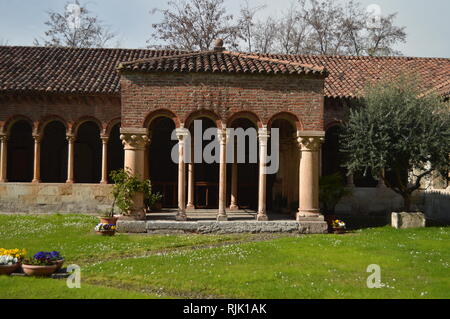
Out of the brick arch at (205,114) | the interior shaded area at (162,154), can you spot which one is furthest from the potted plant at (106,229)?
the interior shaded area at (162,154)

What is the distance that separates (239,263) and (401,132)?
857cm

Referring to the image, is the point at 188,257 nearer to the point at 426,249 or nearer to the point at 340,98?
the point at 426,249

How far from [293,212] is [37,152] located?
34.8ft

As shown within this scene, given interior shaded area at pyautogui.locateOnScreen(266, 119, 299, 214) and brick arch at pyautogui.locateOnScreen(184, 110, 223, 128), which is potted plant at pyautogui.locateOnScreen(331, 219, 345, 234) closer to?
interior shaded area at pyautogui.locateOnScreen(266, 119, 299, 214)

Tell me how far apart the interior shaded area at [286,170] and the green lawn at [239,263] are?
10.4 feet

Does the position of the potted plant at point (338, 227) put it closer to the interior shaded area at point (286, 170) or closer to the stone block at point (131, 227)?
the interior shaded area at point (286, 170)

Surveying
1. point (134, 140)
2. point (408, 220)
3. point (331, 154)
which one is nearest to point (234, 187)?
point (331, 154)

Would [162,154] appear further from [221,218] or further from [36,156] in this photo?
[221,218]

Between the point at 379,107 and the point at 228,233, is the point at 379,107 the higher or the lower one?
the higher one

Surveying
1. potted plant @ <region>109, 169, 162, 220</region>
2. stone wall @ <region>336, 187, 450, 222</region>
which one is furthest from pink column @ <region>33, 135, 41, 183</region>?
stone wall @ <region>336, 187, 450, 222</region>

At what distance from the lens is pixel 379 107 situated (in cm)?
1574

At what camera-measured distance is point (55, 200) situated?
743 inches
